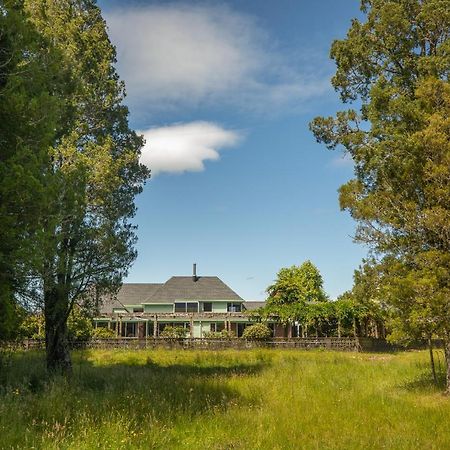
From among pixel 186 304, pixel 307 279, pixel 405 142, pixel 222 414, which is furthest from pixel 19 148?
pixel 307 279

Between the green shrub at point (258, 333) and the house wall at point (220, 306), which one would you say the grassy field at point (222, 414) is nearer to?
the green shrub at point (258, 333)

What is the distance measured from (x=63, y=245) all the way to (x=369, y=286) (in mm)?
10239

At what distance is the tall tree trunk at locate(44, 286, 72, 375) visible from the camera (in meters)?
15.3

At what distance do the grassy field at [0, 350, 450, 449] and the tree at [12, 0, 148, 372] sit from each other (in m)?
2.76

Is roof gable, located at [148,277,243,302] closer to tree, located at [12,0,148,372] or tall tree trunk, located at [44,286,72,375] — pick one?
tree, located at [12,0,148,372]

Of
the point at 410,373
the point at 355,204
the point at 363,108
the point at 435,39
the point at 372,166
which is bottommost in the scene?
the point at 410,373

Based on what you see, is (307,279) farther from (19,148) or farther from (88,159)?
(19,148)

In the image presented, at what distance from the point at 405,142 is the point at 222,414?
9.03 m

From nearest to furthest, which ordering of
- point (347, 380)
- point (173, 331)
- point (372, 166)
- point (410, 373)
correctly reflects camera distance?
point (372, 166) → point (347, 380) → point (410, 373) → point (173, 331)

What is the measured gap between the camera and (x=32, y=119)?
33.9ft

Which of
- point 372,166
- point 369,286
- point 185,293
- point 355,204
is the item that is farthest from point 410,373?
point 185,293

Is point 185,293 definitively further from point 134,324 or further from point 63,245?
point 63,245

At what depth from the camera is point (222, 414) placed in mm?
9461

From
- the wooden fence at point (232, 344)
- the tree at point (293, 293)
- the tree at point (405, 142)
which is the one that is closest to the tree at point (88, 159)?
the tree at point (405, 142)
